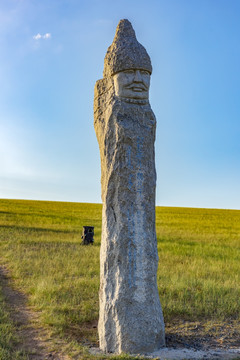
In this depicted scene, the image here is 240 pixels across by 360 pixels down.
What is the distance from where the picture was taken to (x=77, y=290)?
27.5ft

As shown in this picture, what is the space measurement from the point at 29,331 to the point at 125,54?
4.90 m

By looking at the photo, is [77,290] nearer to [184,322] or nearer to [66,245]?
[184,322]

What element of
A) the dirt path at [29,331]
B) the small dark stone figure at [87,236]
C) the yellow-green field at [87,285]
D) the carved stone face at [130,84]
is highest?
the carved stone face at [130,84]

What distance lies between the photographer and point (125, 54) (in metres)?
5.60

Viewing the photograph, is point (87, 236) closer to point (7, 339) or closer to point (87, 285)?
point (87, 285)

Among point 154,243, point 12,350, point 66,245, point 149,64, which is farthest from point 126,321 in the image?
point 66,245

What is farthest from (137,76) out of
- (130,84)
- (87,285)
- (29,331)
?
(87,285)

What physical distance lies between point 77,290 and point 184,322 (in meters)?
2.67

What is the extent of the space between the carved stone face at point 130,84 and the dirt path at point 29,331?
397 cm

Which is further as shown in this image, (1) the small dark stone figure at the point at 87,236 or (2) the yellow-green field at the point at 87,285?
(1) the small dark stone figure at the point at 87,236

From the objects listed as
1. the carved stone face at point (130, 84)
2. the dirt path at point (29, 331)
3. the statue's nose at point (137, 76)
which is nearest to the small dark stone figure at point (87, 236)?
the dirt path at point (29, 331)

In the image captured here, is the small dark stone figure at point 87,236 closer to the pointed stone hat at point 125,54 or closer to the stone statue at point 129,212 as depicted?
the stone statue at point 129,212

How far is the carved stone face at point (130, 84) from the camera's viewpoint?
555 cm

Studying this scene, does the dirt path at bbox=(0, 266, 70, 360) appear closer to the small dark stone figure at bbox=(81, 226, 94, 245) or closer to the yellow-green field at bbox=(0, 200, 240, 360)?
the yellow-green field at bbox=(0, 200, 240, 360)
